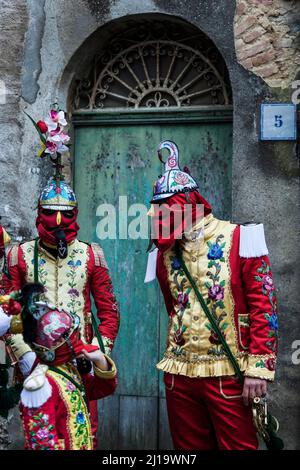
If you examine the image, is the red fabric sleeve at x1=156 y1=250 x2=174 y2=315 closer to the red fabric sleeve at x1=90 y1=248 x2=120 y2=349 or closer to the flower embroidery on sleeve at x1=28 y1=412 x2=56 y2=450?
the red fabric sleeve at x1=90 y1=248 x2=120 y2=349

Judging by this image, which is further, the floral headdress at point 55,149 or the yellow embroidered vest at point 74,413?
the floral headdress at point 55,149

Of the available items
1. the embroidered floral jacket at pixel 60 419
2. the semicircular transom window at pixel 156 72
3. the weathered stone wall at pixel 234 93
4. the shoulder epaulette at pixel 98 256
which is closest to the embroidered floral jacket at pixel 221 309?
the shoulder epaulette at pixel 98 256

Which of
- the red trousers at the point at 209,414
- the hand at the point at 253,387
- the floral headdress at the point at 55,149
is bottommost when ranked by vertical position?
the red trousers at the point at 209,414

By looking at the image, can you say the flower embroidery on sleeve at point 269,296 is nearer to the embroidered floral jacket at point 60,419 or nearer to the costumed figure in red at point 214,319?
the costumed figure in red at point 214,319

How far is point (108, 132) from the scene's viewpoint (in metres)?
6.79

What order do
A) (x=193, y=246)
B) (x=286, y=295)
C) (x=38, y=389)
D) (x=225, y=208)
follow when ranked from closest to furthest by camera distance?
1. (x=38, y=389)
2. (x=193, y=246)
3. (x=286, y=295)
4. (x=225, y=208)

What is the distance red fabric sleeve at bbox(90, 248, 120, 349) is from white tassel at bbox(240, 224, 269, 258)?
Result: 95cm

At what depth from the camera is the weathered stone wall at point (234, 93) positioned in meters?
6.06

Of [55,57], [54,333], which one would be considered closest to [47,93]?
[55,57]

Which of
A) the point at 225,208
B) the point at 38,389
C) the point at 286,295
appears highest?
the point at 225,208

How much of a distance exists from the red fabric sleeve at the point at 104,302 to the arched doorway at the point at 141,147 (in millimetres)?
1229

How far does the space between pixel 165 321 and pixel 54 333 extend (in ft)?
7.92

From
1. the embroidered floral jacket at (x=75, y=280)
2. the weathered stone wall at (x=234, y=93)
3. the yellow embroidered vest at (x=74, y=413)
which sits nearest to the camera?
the yellow embroidered vest at (x=74, y=413)

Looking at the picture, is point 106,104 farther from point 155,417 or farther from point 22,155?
point 155,417
